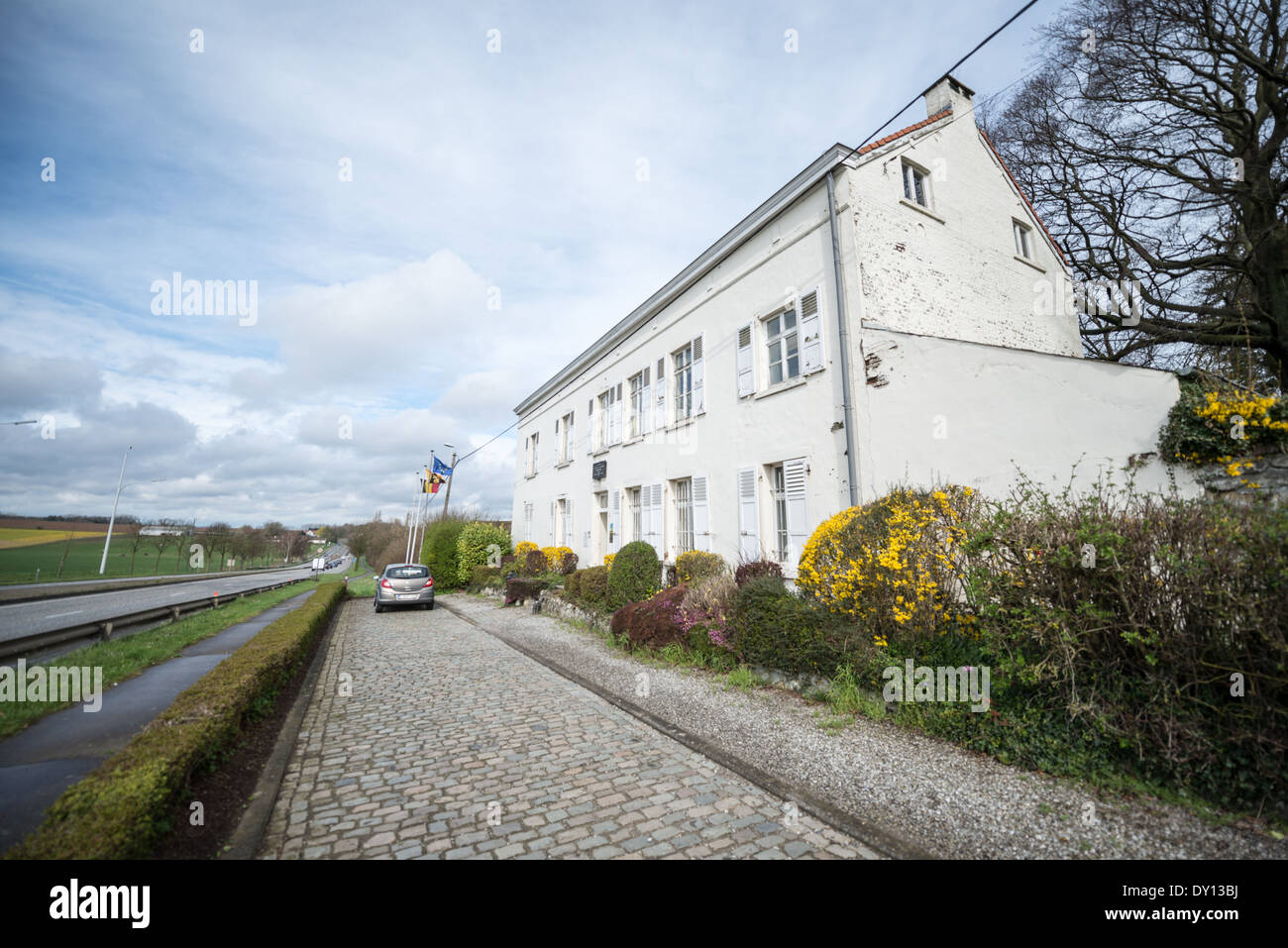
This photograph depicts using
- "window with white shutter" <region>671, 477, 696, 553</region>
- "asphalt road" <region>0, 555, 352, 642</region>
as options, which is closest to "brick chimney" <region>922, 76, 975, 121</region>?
"window with white shutter" <region>671, 477, 696, 553</region>

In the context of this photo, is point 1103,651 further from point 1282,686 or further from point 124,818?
point 124,818

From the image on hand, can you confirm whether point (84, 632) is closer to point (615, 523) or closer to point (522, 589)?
point (522, 589)

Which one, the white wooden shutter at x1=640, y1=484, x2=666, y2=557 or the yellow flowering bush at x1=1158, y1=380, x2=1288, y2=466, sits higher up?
the yellow flowering bush at x1=1158, y1=380, x2=1288, y2=466

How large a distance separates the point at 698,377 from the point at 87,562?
6369 centimetres

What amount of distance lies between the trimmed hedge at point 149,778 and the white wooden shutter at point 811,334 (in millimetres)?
9274

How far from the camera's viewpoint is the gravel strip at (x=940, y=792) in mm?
3074

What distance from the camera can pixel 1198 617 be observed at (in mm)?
3451

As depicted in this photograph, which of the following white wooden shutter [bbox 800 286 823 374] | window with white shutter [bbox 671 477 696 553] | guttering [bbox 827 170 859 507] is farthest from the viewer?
window with white shutter [bbox 671 477 696 553]

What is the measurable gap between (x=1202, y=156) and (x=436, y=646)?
18389mm

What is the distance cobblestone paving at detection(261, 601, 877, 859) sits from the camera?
3.24 meters

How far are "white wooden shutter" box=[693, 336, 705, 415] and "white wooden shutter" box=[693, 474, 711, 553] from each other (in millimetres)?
1762

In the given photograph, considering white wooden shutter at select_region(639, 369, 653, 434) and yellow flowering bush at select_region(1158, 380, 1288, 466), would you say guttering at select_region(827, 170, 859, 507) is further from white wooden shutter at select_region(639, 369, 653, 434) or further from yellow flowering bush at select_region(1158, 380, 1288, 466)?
white wooden shutter at select_region(639, 369, 653, 434)

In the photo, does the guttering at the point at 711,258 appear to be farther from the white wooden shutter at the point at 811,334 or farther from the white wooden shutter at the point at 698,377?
the white wooden shutter at the point at 811,334
